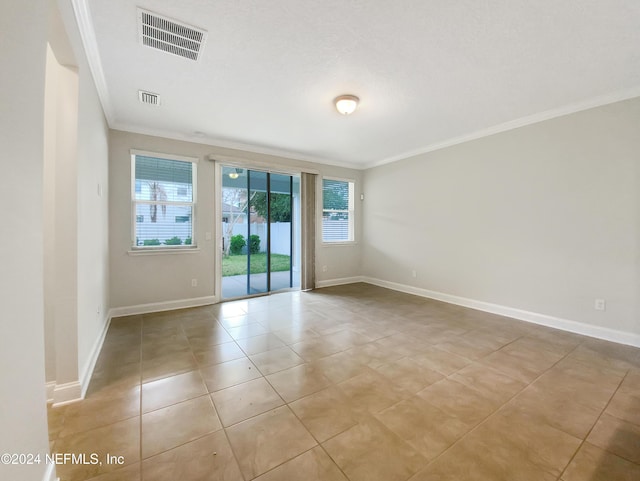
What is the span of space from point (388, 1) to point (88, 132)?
2575mm

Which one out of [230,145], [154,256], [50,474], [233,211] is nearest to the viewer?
[50,474]

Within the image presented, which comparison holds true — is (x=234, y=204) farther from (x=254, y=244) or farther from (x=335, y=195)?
(x=335, y=195)

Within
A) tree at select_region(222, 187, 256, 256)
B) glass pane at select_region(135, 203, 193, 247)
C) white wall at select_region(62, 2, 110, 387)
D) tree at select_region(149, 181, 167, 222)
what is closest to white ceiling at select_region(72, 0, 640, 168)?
white wall at select_region(62, 2, 110, 387)

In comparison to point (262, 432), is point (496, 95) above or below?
above

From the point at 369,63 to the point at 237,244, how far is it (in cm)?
434

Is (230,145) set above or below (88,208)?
above

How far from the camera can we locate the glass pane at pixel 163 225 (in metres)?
3.96

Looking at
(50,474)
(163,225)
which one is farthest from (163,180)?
(50,474)

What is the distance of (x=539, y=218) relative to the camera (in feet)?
11.5

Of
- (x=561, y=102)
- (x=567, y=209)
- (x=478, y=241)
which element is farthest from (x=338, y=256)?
(x=561, y=102)

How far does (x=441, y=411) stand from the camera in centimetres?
184

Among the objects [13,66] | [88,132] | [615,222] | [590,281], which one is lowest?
[590,281]

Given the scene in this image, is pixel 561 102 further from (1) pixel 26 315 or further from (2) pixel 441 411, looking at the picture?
(1) pixel 26 315

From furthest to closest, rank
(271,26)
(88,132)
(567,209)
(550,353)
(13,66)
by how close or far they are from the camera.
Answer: (567,209) < (550,353) < (88,132) < (271,26) < (13,66)
